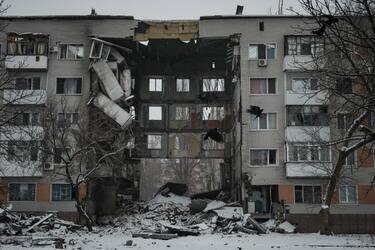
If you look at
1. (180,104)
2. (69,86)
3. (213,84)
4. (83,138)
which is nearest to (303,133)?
(213,84)

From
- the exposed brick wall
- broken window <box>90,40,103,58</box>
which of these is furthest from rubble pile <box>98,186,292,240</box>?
broken window <box>90,40,103,58</box>

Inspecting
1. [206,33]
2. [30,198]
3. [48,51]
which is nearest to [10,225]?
[30,198]

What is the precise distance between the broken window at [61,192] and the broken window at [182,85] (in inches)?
596

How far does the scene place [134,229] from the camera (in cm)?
3550

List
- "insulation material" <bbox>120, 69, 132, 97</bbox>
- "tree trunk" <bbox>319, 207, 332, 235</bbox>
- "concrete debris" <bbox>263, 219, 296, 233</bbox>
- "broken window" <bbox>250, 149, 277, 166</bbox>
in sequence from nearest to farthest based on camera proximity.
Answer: "tree trunk" <bbox>319, 207, 332, 235</bbox>
"concrete debris" <bbox>263, 219, 296, 233</bbox>
"broken window" <bbox>250, 149, 277, 166</bbox>
"insulation material" <bbox>120, 69, 132, 97</bbox>

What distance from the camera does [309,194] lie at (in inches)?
1555

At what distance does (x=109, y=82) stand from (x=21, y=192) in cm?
1172

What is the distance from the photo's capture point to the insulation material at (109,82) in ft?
135

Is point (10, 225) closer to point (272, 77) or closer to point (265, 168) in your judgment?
point (265, 168)

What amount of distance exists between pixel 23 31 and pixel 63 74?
5199 mm

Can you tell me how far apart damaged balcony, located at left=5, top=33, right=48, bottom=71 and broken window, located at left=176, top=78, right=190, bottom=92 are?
13388 millimetres

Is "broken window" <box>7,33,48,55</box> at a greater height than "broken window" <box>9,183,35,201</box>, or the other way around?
"broken window" <box>7,33,48,55</box>

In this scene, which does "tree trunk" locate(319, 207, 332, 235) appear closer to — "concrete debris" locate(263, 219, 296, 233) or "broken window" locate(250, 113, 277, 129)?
"concrete debris" locate(263, 219, 296, 233)

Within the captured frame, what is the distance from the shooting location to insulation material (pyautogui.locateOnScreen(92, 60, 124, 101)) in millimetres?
41250
